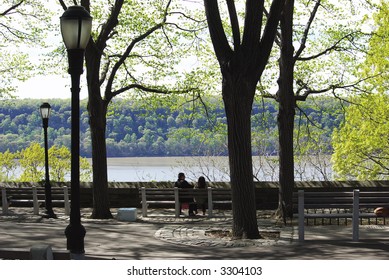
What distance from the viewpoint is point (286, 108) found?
21203mm

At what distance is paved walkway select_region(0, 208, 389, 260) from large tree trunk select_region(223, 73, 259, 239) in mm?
553

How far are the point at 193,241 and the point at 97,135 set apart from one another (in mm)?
8342

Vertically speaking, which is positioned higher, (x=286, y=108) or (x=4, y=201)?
(x=286, y=108)

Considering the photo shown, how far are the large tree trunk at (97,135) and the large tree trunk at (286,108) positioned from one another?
5.44 metres

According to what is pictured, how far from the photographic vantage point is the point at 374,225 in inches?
739

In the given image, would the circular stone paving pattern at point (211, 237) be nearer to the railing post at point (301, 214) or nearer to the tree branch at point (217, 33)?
the railing post at point (301, 214)

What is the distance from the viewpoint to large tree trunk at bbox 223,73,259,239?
53.1 ft

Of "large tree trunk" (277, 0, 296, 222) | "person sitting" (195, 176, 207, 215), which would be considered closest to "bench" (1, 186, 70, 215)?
"person sitting" (195, 176, 207, 215)

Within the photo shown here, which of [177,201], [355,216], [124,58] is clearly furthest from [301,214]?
[124,58]

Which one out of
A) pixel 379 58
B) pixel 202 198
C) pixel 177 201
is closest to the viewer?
pixel 177 201

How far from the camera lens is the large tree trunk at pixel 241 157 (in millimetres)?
16188

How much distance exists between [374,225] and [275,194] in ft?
21.2

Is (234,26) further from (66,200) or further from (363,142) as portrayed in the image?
(363,142)

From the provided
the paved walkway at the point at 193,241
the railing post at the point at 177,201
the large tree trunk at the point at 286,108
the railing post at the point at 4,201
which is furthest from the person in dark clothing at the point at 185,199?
the railing post at the point at 4,201
